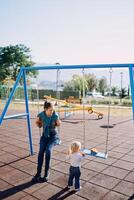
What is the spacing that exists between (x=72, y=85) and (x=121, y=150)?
2112 inches

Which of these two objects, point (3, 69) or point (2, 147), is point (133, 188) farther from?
point (3, 69)

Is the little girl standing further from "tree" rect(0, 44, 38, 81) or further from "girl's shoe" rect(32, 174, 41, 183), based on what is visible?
"tree" rect(0, 44, 38, 81)

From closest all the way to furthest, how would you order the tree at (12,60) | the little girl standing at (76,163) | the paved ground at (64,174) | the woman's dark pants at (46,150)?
the paved ground at (64,174) → the little girl standing at (76,163) → the woman's dark pants at (46,150) → the tree at (12,60)

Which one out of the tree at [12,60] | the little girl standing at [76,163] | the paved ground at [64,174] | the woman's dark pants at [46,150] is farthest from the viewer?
the tree at [12,60]

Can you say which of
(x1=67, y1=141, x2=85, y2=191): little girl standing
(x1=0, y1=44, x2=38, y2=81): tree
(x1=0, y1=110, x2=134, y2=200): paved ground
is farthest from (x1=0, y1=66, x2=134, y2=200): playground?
(x1=0, y1=44, x2=38, y2=81): tree

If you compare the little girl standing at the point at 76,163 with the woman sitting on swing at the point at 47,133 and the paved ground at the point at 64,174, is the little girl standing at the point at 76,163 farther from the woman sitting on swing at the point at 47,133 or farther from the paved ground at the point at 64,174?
the woman sitting on swing at the point at 47,133

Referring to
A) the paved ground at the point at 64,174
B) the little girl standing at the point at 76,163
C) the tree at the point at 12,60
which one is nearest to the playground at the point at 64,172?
the paved ground at the point at 64,174

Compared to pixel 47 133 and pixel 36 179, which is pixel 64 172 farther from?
pixel 47 133

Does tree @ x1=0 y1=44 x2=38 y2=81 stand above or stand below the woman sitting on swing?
above

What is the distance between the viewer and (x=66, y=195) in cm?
358

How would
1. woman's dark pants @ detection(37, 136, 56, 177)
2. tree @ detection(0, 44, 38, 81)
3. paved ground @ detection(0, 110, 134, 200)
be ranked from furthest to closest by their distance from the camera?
1. tree @ detection(0, 44, 38, 81)
2. woman's dark pants @ detection(37, 136, 56, 177)
3. paved ground @ detection(0, 110, 134, 200)

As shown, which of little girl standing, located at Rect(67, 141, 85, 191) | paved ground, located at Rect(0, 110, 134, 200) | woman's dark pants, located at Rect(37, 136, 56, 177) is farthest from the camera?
woman's dark pants, located at Rect(37, 136, 56, 177)

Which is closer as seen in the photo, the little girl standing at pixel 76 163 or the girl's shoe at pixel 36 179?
the little girl standing at pixel 76 163

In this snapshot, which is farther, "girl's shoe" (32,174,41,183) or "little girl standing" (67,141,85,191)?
"girl's shoe" (32,174,41,183)
